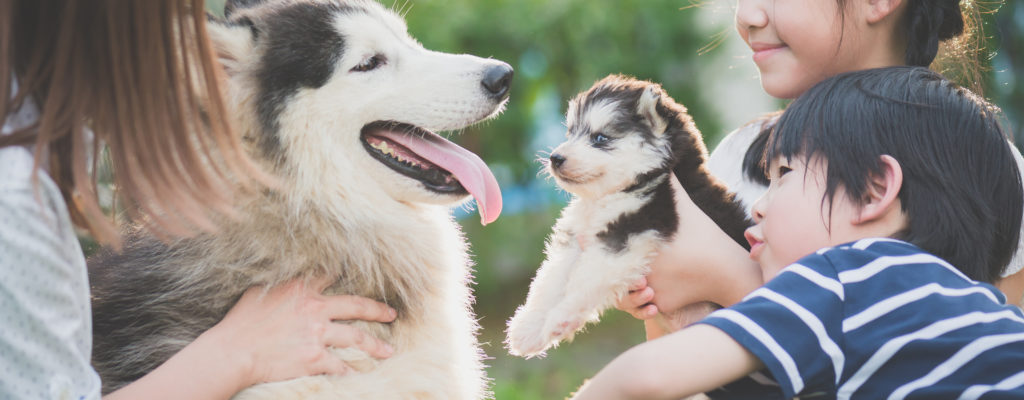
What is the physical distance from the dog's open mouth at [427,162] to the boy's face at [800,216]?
0.83m

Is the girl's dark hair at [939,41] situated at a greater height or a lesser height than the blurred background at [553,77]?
greater

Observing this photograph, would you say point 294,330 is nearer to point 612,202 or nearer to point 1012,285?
point 612,202

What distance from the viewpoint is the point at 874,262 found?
4.78 ft

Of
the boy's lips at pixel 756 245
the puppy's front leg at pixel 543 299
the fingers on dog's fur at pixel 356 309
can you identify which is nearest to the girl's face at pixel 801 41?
the boy's lips at pixel 756 245

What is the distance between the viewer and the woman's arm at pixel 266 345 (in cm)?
172

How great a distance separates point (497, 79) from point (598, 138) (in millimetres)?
446

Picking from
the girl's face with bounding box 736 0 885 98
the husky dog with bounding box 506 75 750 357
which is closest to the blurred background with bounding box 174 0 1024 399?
the husky dog with bounding box 506 75 750 357

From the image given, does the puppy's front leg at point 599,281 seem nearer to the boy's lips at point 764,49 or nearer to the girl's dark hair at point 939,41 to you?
the girl's dark hair at point 939,41

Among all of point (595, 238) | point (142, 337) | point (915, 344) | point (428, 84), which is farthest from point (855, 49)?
point (142, 337)

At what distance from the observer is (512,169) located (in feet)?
25.9

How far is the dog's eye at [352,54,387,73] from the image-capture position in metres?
2.25

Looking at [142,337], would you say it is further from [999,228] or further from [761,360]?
[999,228]

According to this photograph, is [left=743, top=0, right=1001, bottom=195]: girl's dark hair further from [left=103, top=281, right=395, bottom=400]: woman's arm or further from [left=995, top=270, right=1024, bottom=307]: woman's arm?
[left=103, top=281, right=395, bottom=400]: woman's arm

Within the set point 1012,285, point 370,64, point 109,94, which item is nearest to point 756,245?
point 1012,285
